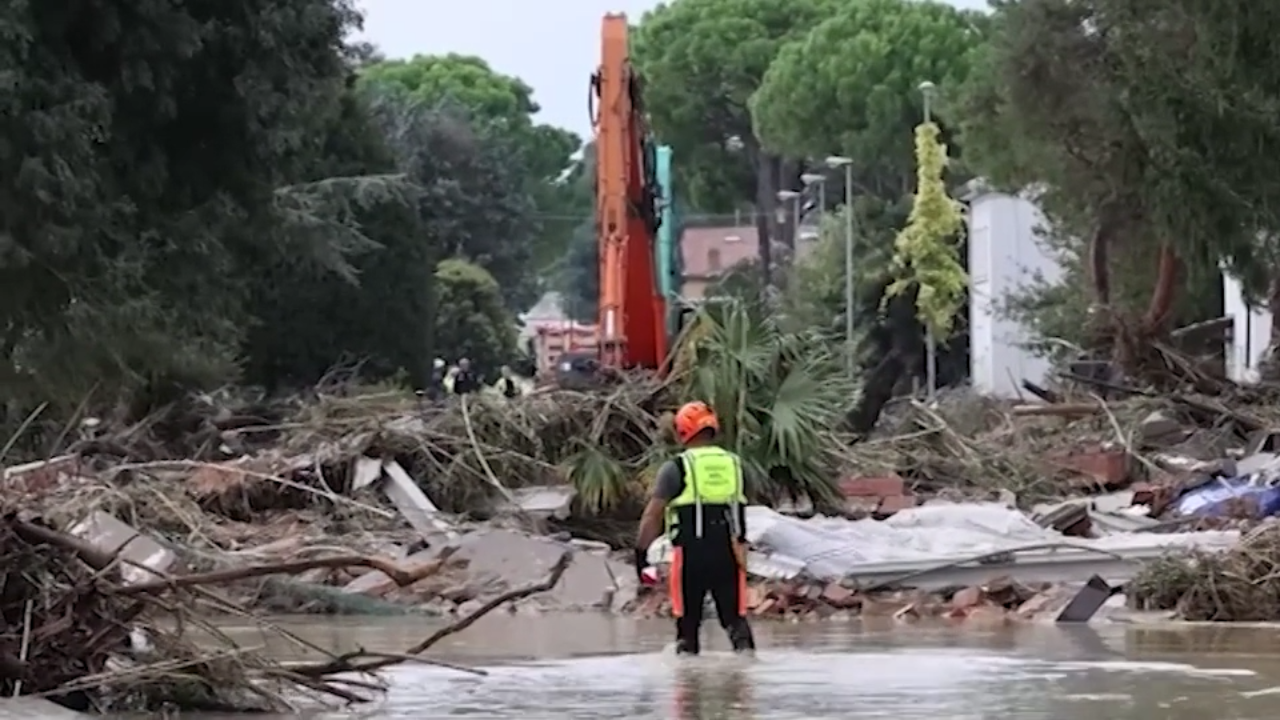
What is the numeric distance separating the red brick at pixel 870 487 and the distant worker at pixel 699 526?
8.94 metres

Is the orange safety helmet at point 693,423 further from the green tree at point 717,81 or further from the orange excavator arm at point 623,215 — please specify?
the green tree at point 717,81

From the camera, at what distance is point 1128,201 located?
39.2m

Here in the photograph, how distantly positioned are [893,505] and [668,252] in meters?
11.8

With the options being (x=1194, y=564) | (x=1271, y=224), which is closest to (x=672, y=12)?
(x=1271, y=224)

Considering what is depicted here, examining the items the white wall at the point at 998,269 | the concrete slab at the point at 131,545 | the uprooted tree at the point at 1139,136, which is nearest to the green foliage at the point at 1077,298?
the uprooted tree at the point at 1139,136

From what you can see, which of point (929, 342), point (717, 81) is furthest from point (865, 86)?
point (929, 342)

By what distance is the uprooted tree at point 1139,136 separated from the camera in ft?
102

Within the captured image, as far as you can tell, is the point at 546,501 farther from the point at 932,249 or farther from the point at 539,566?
the point at 932,249

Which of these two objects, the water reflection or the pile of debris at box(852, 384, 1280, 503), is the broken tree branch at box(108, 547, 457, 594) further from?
the pile of debris at box(852, 384, 1280, 503)

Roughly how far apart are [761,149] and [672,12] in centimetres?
667

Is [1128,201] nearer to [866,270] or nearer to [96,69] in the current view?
[96,69]

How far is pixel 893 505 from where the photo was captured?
884 inches

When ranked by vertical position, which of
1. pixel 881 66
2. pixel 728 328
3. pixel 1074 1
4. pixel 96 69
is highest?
pixel 881 66

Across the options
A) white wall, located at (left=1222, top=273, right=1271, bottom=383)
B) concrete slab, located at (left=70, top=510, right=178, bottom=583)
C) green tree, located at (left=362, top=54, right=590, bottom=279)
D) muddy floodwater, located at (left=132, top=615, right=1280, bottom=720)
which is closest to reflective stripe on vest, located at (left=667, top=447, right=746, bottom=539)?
muddy floodwater, located at (left=132, top=615, right=1280, bottom=720)
